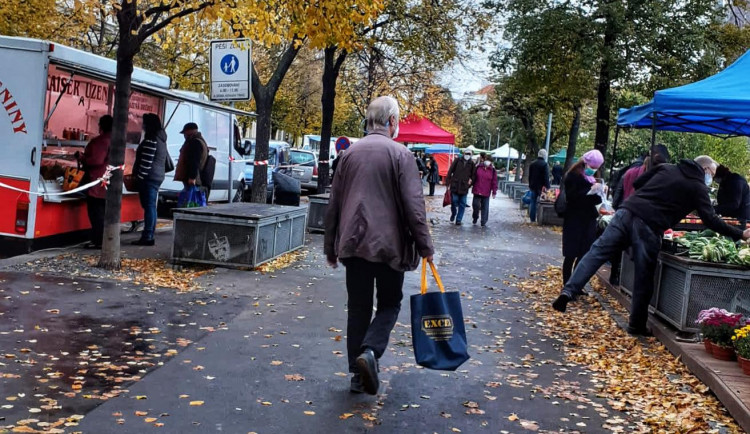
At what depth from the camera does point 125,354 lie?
5.91 m

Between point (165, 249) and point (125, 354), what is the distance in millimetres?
5838

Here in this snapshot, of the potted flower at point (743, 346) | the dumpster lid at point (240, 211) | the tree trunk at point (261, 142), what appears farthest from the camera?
the tree trunk at point (261, 142)

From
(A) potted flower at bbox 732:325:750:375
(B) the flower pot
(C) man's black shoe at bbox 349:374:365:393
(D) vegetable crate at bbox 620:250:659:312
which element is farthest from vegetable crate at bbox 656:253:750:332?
(C) man's black shoe at bbox 349:374:365:393

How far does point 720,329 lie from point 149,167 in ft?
26.9

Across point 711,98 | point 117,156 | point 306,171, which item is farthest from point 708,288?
point 306,171

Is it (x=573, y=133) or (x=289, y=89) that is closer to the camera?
(x=573, y=133)

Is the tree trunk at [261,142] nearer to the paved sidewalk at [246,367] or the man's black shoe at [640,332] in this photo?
the paved sidewalk at [246,367]

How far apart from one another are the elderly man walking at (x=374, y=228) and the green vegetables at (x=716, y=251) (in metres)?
3.53

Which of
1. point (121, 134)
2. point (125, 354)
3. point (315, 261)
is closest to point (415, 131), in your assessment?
point (315, 261)

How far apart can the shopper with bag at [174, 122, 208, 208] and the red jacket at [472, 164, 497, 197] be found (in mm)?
9270

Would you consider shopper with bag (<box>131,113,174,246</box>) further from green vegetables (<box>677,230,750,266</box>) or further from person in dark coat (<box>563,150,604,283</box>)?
green vegetables (<box>677,230,750,266</box>)

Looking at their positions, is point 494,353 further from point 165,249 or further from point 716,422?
point 165,249

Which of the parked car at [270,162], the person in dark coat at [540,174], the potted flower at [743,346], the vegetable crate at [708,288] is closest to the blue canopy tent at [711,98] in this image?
the vegetable crate at [708,288]

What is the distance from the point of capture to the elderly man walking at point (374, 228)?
5.02 metres
